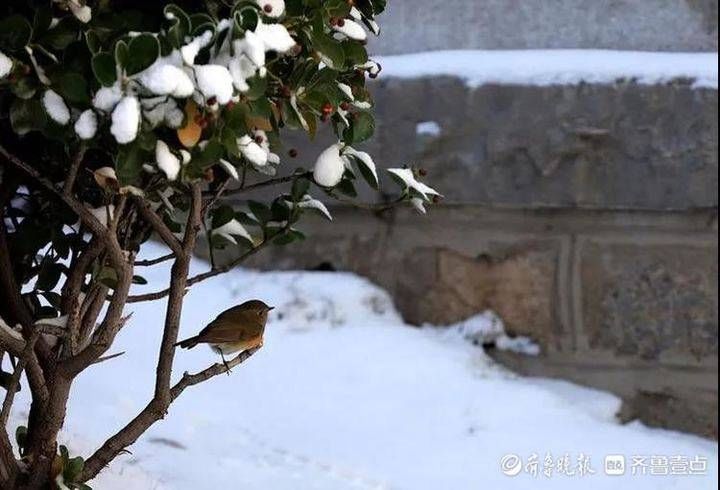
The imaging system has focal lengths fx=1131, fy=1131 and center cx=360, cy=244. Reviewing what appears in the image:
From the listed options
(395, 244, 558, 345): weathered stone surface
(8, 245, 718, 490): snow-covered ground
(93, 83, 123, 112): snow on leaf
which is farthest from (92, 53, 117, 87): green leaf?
(395, 244, 558, 345): weathered stone surface

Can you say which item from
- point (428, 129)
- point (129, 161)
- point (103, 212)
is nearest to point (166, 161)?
point (129, 161)

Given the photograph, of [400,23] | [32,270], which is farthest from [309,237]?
[32,270]

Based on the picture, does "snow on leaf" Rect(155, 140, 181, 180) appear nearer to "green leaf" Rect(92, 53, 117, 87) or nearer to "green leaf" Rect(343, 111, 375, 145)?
"green leaf" Rect(92, 53, 117, 87)

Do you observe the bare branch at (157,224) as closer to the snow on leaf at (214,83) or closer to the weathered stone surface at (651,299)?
the snow on leaf at (214,83)

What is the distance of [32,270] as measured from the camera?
1378mm

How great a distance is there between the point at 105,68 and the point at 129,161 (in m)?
0.08

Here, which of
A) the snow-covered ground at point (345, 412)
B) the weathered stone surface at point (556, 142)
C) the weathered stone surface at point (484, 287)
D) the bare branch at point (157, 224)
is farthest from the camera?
the weathered stone surface at point (484, 287)

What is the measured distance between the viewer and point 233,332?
1.26 m

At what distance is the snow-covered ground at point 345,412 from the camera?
74.2 inches

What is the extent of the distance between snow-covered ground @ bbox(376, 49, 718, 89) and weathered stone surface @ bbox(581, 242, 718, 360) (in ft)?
1.18

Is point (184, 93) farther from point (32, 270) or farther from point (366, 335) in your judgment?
point (366, 335)

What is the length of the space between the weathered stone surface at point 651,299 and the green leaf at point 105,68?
1.65 m

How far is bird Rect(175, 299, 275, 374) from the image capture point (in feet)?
4.13

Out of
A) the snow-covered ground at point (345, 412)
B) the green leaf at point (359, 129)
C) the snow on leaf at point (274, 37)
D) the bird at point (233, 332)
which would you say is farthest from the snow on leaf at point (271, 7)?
the snow-covered ground at point (345, 412)
